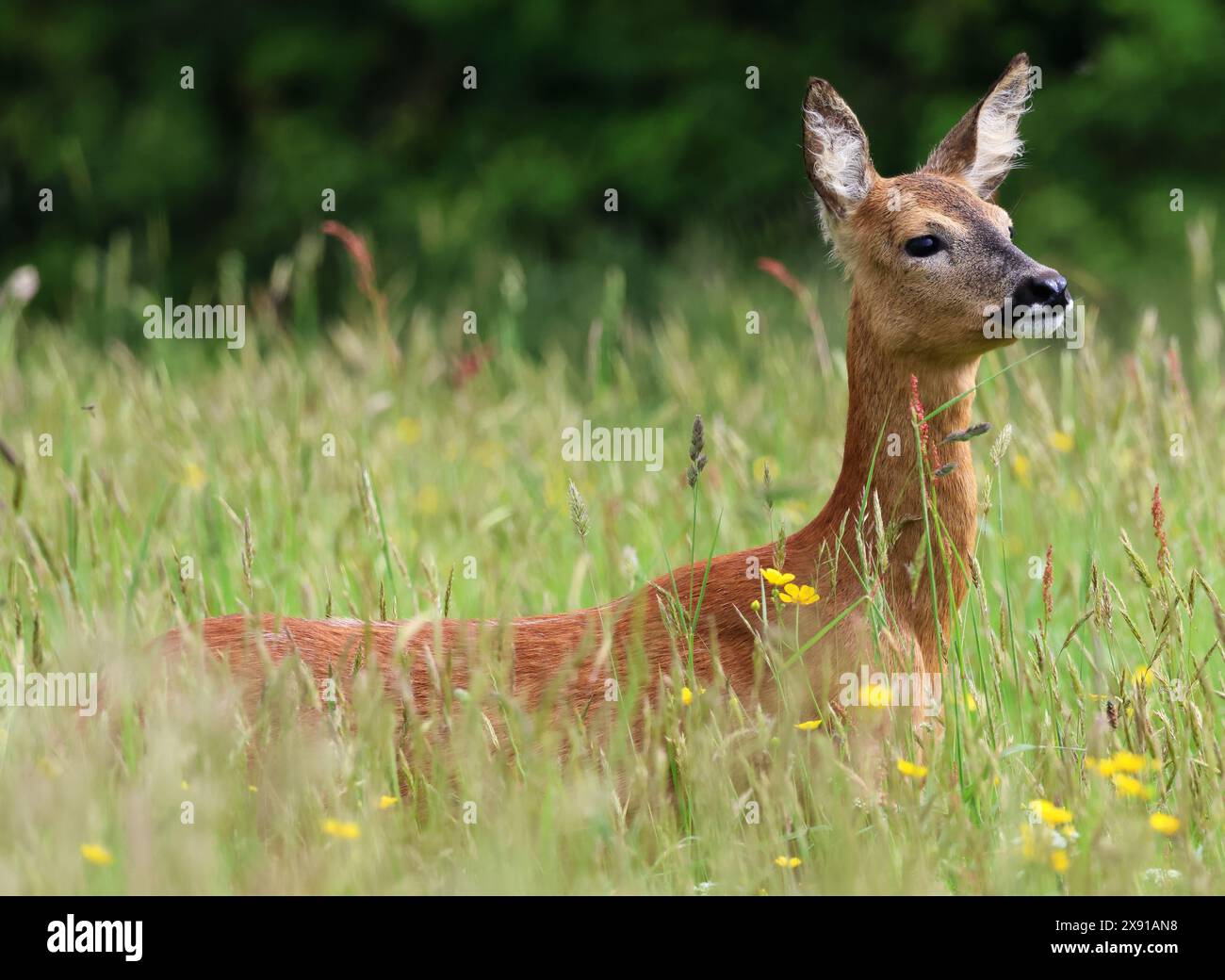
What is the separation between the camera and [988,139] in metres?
4.08

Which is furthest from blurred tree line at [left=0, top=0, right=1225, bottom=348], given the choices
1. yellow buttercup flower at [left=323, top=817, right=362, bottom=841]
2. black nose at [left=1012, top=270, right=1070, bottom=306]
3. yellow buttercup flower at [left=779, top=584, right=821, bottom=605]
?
yellow buttercup flower at [left=323, top=817, right=362, bottom=841]

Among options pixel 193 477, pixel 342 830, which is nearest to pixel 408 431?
pixel 193 477

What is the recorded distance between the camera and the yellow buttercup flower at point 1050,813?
2.72 metres

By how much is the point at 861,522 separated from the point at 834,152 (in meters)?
1.09

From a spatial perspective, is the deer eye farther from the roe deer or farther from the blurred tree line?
the blurred tree line

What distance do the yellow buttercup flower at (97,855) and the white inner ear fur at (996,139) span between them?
255 cm

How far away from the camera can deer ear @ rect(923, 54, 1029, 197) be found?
4.02 meters

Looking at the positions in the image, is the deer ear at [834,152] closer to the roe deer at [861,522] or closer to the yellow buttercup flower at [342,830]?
the roe deer at [861,522]

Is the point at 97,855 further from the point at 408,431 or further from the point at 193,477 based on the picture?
the point at 408,431

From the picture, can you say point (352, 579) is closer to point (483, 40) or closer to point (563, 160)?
point (563, 160)

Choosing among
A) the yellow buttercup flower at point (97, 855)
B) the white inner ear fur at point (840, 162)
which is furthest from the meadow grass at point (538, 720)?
the white inner ear fur at point (840, 162)

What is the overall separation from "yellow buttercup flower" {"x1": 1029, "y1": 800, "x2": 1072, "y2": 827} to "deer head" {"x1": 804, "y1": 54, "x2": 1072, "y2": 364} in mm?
1083

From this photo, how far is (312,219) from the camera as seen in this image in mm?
11766
